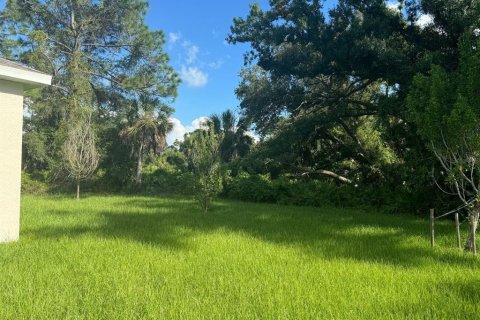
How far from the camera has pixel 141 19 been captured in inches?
1209

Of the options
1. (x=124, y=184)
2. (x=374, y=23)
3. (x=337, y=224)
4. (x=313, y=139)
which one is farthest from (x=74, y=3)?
(x=337, y=224)

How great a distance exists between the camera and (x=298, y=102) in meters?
15.6

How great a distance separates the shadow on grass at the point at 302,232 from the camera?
6.73 m

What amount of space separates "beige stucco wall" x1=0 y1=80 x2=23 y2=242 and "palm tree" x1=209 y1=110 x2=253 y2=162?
2077 centimetres

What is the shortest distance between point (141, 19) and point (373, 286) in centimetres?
3130

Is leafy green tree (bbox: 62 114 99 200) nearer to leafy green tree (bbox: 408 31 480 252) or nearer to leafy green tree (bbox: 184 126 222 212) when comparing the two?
leafy green tree (bbox: 184 126 222 212)

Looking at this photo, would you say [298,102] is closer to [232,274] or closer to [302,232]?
[302,232]

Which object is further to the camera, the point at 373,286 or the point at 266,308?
the point at 373,286

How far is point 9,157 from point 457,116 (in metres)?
9.21

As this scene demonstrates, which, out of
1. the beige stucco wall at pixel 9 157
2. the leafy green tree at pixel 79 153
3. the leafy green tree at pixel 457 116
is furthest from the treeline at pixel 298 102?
the beige stucco wall at pixel 9 157

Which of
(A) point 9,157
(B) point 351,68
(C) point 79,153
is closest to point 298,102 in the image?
(B) point 351,68

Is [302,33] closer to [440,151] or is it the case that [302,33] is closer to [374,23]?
[374,23]

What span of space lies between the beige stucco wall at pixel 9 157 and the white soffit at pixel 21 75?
0.27 m

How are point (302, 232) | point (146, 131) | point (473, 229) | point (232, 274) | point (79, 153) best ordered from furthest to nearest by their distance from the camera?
point (146, 131) < point (79, 153) < point (302, 232) < point (473, 229) < point (232, 274)
